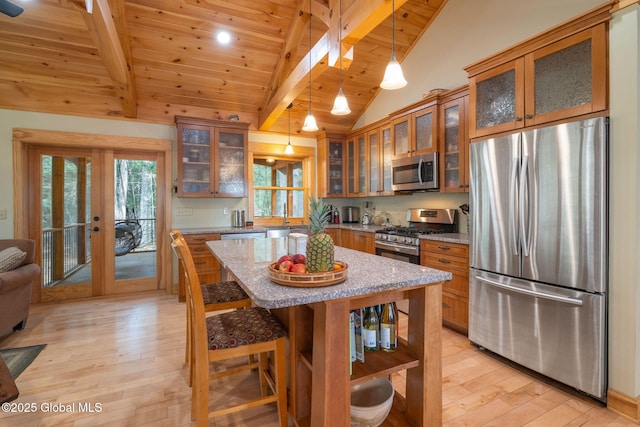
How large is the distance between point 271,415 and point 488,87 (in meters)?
2.97

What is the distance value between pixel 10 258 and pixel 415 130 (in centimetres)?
434

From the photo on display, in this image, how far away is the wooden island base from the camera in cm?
126

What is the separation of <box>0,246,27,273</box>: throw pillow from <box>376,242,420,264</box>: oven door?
3.72 m

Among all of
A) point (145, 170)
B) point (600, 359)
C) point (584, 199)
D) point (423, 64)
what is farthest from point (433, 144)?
point (145, 170)

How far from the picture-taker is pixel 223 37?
3631 mm

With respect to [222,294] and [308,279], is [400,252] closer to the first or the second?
[222,294]

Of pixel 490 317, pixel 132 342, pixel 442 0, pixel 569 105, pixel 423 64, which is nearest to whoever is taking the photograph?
pixel 569 105

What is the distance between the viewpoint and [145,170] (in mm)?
4441

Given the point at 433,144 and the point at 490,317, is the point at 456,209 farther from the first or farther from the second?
the point at 490,317

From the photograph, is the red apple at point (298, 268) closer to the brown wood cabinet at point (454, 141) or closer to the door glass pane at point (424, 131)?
the brown wood cabinet at point (454, 141)

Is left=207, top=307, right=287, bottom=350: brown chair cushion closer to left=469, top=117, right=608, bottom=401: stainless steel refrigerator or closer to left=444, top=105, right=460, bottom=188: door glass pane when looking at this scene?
left=469, top=117, right=608, bottom=401: stainless steel refrigerator

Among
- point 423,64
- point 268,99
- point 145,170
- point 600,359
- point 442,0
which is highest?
point 442,0

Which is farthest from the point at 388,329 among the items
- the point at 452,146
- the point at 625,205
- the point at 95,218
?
the point at 95,218

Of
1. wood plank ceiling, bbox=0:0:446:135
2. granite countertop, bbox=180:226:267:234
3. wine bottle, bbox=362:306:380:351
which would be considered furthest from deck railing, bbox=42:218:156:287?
wine bottle, bbox=362:306:380:351
